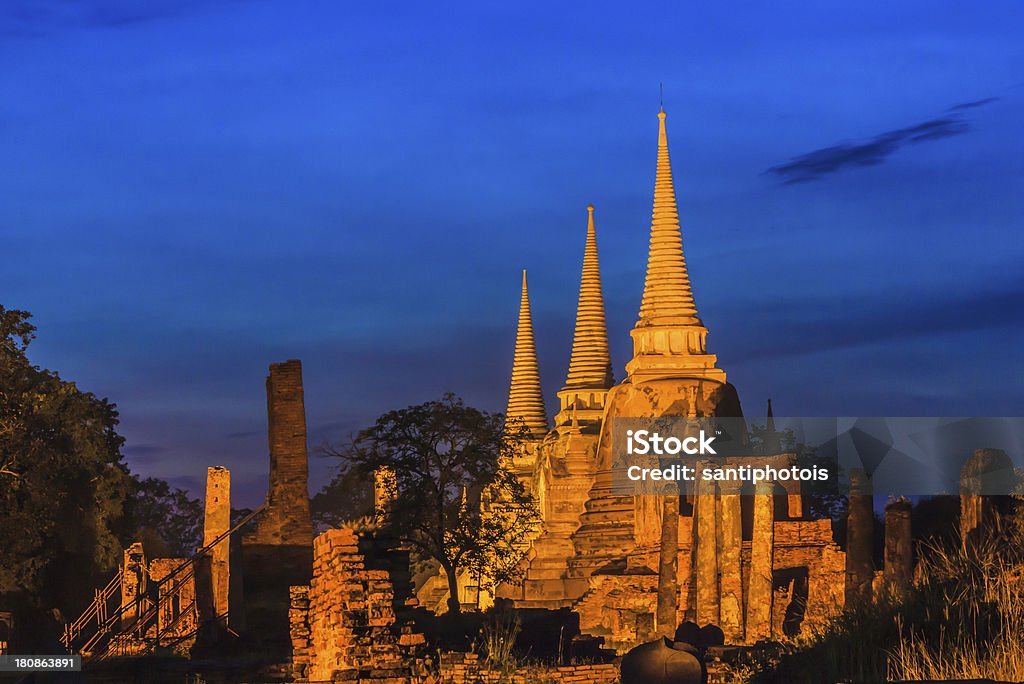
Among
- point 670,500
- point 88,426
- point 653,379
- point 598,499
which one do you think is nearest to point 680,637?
point 670,500

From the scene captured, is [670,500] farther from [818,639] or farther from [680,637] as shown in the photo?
[818,639]

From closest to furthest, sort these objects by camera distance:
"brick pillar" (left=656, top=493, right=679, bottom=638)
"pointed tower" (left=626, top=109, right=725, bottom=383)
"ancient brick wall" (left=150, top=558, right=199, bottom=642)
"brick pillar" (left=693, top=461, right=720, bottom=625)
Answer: "brick pillar" (left=693, top=461, right=720, bottom=625)
"brick pillar" (left=656, top=493, right=679, bottom=638)
"ancient brick wall" (left=150, top=558, right=199, bottom=642)
"pointed tower" (left=626, top=109, right=725, bottom=383)

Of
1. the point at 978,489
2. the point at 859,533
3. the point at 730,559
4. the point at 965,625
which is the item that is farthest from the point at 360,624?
the point at 730,559

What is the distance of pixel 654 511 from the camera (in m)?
37.8

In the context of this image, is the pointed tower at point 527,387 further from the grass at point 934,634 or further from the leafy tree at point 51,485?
the grass at point 934,634

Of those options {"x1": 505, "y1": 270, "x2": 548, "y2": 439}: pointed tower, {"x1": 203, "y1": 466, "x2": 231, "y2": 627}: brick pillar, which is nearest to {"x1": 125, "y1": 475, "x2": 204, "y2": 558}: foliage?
{"x1": 505, "y1": 270, "x2": 548, "y2": 439}: pointed tower

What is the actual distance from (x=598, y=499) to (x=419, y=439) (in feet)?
63.2

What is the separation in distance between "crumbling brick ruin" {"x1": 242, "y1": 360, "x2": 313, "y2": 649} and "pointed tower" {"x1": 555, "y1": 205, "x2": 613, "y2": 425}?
40270 millimetres

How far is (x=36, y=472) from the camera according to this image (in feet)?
105

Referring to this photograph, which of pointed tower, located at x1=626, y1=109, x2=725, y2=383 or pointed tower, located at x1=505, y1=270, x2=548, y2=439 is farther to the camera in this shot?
pointed tower, located at x1=505, y1=270, x2=548, y2=439

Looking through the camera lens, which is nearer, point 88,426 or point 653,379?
point 88,426

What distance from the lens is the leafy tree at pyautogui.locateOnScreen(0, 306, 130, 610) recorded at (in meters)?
30.8

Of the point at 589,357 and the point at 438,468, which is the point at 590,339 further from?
the point at 438,468

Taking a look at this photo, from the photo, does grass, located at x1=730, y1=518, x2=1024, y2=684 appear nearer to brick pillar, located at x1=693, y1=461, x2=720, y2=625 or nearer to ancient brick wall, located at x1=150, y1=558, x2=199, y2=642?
brick pillar, located at x1=693, y1=461, x2=720, y2=625
